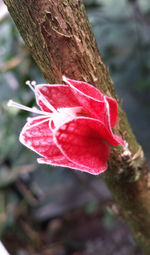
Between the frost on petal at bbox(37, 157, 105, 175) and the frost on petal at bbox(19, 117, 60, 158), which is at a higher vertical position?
the frost on petal at bbox(19, 117, 60, 158)

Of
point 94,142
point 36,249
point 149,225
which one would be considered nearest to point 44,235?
point 36,249

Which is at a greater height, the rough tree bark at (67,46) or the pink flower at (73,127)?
the rough tree bark at (67,46)

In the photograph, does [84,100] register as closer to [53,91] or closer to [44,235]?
[53,91]

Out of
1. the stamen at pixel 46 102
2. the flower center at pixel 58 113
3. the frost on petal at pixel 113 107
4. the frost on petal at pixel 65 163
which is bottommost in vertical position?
the frost on petal at pixel 65 163

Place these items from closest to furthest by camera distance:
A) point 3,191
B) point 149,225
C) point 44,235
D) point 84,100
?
point 84,100 → point 149,225 → point 3,191 → point 44,235
